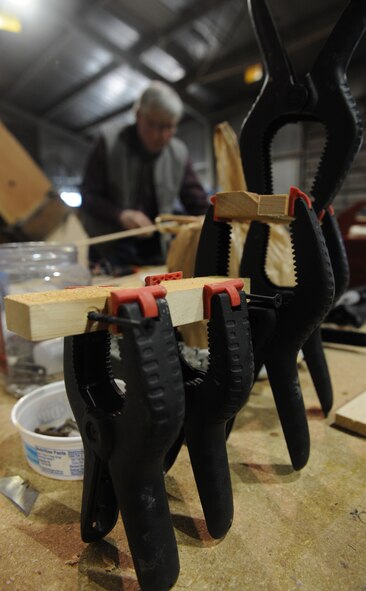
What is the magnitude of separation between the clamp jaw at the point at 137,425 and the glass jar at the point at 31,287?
529 millimetres

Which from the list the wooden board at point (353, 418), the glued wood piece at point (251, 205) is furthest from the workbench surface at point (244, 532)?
the glued wood piece at point (251, 205)

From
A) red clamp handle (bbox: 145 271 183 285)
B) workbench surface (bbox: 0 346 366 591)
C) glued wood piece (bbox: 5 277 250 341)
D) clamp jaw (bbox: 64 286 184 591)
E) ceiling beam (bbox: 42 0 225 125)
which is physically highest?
ceiling beam (bbox: 42 0 225 125)

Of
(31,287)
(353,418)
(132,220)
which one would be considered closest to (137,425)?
(353,418)

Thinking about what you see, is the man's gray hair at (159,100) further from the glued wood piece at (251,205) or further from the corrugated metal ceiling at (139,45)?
the glued wood piece at (251,205)

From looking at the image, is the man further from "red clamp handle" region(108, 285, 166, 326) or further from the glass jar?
"red clamp handle" region(108, 285, 166, 326)

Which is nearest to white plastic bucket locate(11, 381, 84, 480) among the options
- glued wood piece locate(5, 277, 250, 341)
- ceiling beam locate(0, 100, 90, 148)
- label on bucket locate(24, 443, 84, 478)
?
label on bucket locate(24, 443, 84, 478)

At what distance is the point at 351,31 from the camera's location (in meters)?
0.59

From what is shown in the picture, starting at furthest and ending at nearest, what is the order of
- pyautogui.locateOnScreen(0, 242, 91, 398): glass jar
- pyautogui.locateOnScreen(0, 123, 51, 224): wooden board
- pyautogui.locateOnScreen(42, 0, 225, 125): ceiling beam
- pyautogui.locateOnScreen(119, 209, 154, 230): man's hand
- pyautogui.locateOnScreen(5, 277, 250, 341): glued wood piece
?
1. pyautogui.locateOnScreen(42, 0, 225, 125): ceiling beam
2. pyautogui.locateOnScreen(0, 123, 51, 224): wooden board
3. pyautogui.locateOnScreen(119, 209, 154, 230): man's hand
4. pyautogui.locateOnScreen(0, 242, 91, 398): glass jar
5. pyautogui.locateOnScreen(5, 277, 250, 341): glued wood piece

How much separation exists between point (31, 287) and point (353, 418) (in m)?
0.82

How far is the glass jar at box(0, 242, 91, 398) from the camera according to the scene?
3.15ft

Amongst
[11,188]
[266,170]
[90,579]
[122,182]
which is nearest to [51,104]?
[11,188]

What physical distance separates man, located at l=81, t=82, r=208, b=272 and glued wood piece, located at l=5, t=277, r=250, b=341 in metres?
1.27

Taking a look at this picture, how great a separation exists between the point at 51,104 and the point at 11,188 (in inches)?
166

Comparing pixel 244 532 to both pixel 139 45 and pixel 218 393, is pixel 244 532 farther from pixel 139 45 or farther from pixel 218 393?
pixel 139 45
